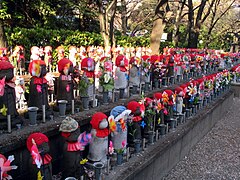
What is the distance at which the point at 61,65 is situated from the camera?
14.6ft

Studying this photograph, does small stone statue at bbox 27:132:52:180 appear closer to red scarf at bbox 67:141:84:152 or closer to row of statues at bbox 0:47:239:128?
red scarf at bbox 67:141:84:152

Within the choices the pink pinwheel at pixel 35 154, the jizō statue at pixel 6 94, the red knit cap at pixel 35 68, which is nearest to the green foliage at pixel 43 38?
the red knit cap at pixel 35 68

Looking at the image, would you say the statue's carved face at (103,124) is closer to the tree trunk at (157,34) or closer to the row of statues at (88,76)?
the row of statues at (88,76)

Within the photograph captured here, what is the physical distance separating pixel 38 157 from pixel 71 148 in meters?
0.64

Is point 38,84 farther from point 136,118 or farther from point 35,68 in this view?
point 136,118

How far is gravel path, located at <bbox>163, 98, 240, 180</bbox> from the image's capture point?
5.29 metres

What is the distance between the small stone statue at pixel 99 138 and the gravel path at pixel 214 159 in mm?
1629

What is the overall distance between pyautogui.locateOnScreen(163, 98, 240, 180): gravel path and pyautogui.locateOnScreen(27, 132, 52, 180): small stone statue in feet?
8.52

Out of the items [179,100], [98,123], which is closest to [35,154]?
[98,123]

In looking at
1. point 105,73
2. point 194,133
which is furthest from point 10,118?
point 194,133

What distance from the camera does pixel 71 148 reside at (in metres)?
3.44

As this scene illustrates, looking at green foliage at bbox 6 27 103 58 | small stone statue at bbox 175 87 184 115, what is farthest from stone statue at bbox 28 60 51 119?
green foliage at bbox 6 27 103 58

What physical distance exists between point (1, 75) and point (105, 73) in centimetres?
233

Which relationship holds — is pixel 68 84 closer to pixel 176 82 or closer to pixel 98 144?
pixel 98 144
